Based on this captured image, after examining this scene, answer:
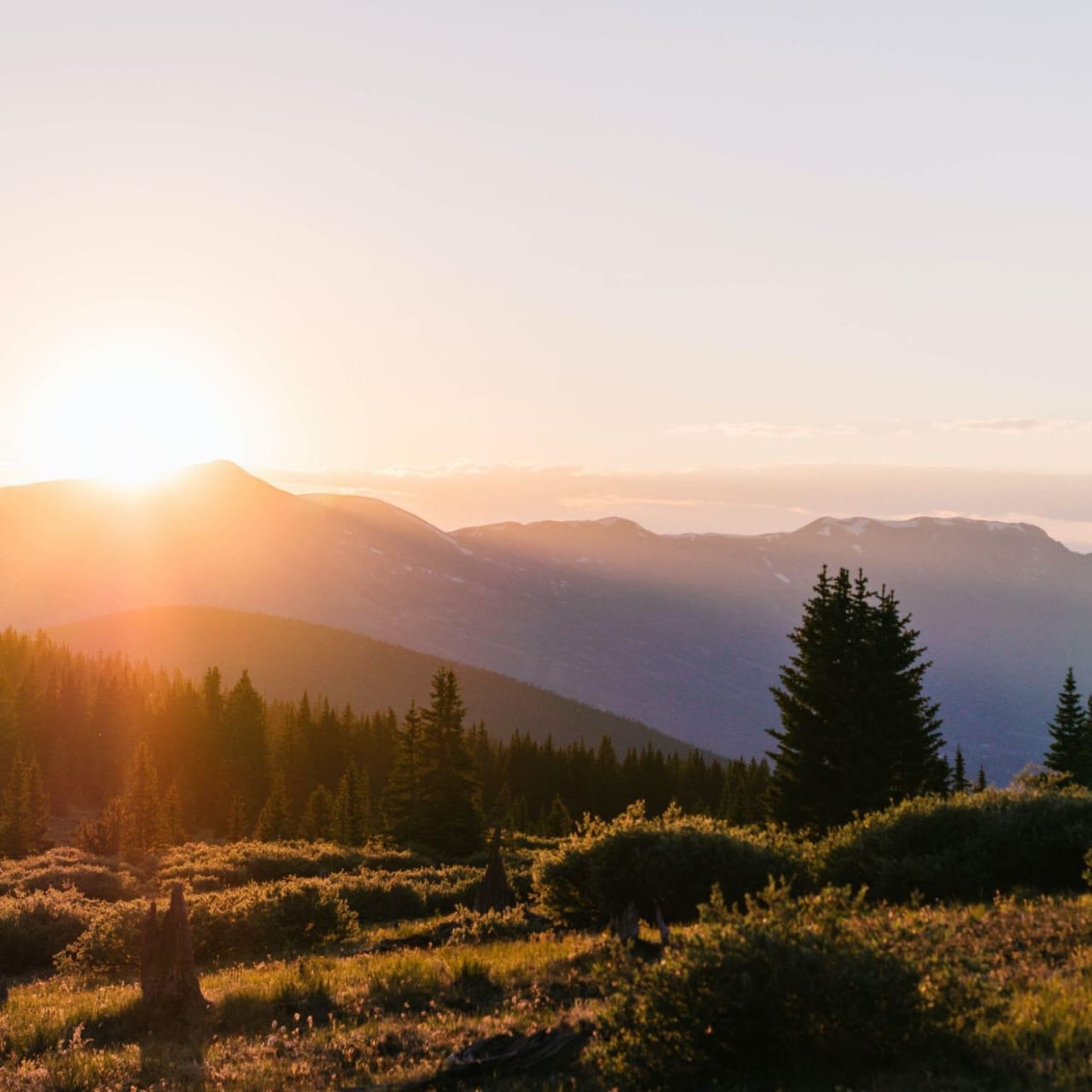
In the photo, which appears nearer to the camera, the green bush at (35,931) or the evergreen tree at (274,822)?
the green bush at (35,931)

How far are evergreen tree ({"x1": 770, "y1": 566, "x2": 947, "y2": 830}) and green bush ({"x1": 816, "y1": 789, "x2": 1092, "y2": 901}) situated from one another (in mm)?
18823

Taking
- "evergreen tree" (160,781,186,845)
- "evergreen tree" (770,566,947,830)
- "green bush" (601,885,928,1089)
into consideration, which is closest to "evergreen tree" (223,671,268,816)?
"evergreen tree" (160,781,186,845)

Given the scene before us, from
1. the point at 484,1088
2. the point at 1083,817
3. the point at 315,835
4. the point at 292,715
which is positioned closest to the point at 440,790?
the point at 315,835

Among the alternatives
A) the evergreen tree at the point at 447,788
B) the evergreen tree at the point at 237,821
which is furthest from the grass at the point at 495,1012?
the evergreen tree at the point at 237,821

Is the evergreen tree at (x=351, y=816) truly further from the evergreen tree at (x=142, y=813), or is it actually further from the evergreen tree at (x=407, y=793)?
the evergreen tree at (x=142, y=813)

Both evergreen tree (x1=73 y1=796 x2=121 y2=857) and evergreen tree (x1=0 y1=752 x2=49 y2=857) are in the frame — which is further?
evergreen tree (x1=0 y1=752 x2=49 y2=857)

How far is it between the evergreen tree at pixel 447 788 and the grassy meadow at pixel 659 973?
1279 inches

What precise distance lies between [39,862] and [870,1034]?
36.5 m

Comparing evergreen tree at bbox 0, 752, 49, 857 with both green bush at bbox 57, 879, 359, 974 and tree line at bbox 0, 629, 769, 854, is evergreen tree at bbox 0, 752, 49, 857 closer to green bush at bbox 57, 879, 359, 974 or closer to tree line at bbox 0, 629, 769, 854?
tree line at bbox 0, 629, 769, 854

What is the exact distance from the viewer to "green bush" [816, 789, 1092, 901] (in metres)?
17.0

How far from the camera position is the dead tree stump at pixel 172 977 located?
1334cm

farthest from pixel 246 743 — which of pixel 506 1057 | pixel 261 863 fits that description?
pixel 506 1057

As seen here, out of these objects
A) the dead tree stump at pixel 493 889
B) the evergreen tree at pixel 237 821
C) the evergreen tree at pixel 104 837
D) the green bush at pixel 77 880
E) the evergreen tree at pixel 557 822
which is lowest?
the evergreen tree at pixel 237 821

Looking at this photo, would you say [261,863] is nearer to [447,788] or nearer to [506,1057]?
[447,788]
